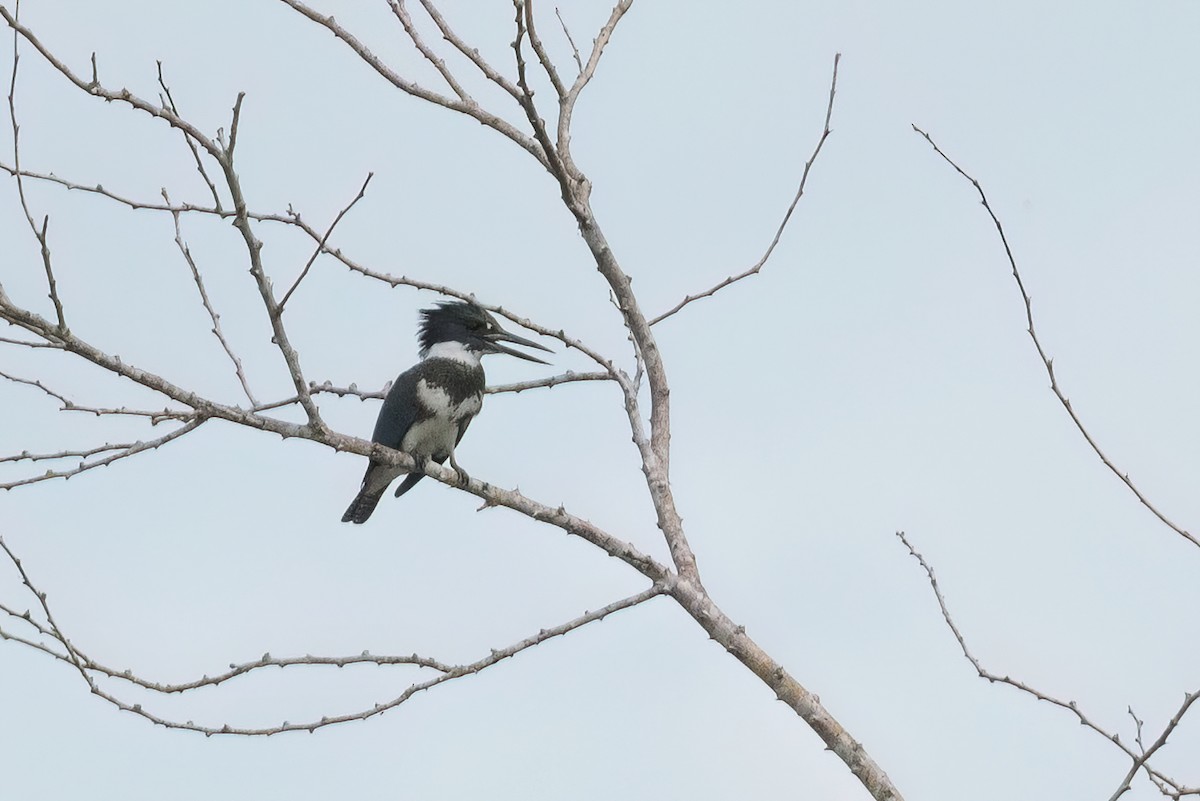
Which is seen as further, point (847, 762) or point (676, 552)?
point (676, 552)

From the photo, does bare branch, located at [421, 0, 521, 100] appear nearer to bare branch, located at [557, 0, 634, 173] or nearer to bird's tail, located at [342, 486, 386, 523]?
bare branch, located at [557, 0, 634, 173]

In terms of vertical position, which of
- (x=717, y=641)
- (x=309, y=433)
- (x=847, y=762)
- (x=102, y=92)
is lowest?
(x=847, y=762)

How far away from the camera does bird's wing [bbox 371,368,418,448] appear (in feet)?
19.8

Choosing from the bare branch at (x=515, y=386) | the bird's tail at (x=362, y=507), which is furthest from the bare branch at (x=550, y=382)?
the bird's tail at (x=362, y=507)

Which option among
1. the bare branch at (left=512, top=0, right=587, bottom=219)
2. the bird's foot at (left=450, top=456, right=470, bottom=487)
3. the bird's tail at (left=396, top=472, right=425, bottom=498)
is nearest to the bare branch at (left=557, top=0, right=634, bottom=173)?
the bare branch at (left=512, top=0, right=587, bottom=219)

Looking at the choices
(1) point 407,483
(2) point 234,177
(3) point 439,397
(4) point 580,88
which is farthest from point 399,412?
(2) point 234,177

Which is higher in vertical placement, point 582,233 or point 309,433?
point 582,233

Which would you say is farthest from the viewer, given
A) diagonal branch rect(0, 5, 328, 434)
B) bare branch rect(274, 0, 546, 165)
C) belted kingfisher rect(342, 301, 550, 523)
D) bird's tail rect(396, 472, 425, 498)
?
bird's tail rect(396, 472, 425, 498)

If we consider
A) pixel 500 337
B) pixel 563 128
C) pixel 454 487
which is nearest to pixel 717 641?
pixel 454 487

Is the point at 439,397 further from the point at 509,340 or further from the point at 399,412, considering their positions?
the point at 509,340

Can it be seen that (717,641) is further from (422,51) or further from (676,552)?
(422,51)

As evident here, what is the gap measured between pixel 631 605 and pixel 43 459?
67.8 inches

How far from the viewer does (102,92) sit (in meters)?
3.57

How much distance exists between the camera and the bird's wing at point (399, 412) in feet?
19.8
